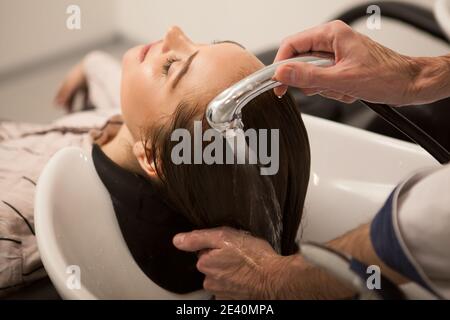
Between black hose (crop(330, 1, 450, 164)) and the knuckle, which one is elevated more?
black hose (crop(330, 1, 450, 164))

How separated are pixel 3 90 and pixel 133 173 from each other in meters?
0.68

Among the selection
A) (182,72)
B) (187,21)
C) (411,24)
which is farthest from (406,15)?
(182,72)

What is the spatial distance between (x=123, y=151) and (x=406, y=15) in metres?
0.64

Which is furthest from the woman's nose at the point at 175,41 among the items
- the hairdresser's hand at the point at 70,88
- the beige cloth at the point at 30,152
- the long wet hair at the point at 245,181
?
the hairdresser's hand at the point at 70,88

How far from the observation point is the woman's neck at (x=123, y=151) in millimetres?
833

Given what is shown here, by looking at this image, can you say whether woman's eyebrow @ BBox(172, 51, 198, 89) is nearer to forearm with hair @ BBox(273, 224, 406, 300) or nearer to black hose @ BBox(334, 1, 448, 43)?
forearm with hair @ BBox(273, 224, 406, 300)

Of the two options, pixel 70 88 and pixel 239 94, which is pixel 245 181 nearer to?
pixel 239 94

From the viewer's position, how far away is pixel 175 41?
802mm

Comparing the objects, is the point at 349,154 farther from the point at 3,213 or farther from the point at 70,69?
the point at 70,69

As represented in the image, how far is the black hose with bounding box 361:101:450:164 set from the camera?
2.58 feet

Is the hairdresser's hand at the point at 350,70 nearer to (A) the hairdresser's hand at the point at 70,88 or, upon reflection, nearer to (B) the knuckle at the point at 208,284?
(B) the knuckle at the point at 208,284

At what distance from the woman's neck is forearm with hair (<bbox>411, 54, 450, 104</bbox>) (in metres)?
0.38

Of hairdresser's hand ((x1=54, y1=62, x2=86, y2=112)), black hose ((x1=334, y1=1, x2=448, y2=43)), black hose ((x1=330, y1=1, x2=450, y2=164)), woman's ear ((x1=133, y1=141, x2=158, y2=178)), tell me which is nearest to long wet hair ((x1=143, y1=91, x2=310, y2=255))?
woman's ear ((x1=133, y1=141, x2=158, y2=178))
